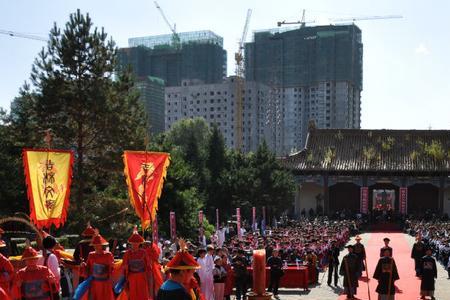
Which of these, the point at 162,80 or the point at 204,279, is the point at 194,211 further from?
the point at 162,80

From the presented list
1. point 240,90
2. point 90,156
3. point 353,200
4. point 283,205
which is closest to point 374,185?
point 353,200

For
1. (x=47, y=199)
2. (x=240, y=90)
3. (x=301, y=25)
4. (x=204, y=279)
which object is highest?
(x=301, y=25)

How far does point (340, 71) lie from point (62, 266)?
104 m

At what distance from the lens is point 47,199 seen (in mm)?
11672

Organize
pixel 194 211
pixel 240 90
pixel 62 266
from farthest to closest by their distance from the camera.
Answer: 1. pixel 240 90
2. pixel 194 211
3. pixel 62 266

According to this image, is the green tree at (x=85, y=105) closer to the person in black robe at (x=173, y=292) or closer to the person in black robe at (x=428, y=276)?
the person in black robe at (x=428, y=276)

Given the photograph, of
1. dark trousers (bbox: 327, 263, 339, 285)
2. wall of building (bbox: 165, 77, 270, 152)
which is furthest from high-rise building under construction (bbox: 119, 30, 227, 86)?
dark trousers (bbox: 327, 263, 339, 285)

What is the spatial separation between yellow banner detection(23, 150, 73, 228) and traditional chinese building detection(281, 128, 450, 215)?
35210mm

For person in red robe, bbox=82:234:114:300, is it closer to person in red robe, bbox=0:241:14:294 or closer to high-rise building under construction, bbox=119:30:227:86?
person in red robe, bbox=0:241:14:294

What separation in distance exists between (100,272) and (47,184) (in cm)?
284

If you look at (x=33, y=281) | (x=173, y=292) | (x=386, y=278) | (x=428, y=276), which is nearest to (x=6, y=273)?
(x=33, y=281)

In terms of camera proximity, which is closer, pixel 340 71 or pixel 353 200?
pixel 353 200

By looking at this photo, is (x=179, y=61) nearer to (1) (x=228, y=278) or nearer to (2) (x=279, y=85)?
(2) (x=279, y=85)

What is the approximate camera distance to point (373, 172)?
151 feet
